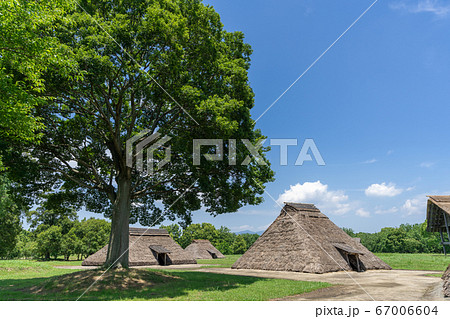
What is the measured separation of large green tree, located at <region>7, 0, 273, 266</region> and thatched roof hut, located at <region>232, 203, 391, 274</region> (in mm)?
8313

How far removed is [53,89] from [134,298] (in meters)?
10.0

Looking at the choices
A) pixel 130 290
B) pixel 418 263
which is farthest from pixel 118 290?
pixel 418 263

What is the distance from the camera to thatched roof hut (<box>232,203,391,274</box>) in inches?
891

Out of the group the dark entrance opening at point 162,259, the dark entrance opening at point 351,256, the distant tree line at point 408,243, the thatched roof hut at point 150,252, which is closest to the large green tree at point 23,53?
the dark entrance opening at point 351,256

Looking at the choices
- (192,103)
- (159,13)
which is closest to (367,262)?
(192,103)

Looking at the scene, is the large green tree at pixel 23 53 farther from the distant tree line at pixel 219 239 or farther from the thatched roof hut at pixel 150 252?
the distant tree line at pixel 219 239

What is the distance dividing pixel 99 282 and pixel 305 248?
1677cm

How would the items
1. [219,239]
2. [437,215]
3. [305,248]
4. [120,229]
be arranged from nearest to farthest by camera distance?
[120,229] → [305,248] → [437,215] → [219,239]

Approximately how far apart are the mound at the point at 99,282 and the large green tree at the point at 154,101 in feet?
4.96

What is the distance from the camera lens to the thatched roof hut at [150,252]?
1374 inches

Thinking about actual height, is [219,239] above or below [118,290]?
below

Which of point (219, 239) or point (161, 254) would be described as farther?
point (219, 239)

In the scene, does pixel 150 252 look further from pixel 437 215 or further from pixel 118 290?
pixel 437 215

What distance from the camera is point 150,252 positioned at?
37.6 metres
